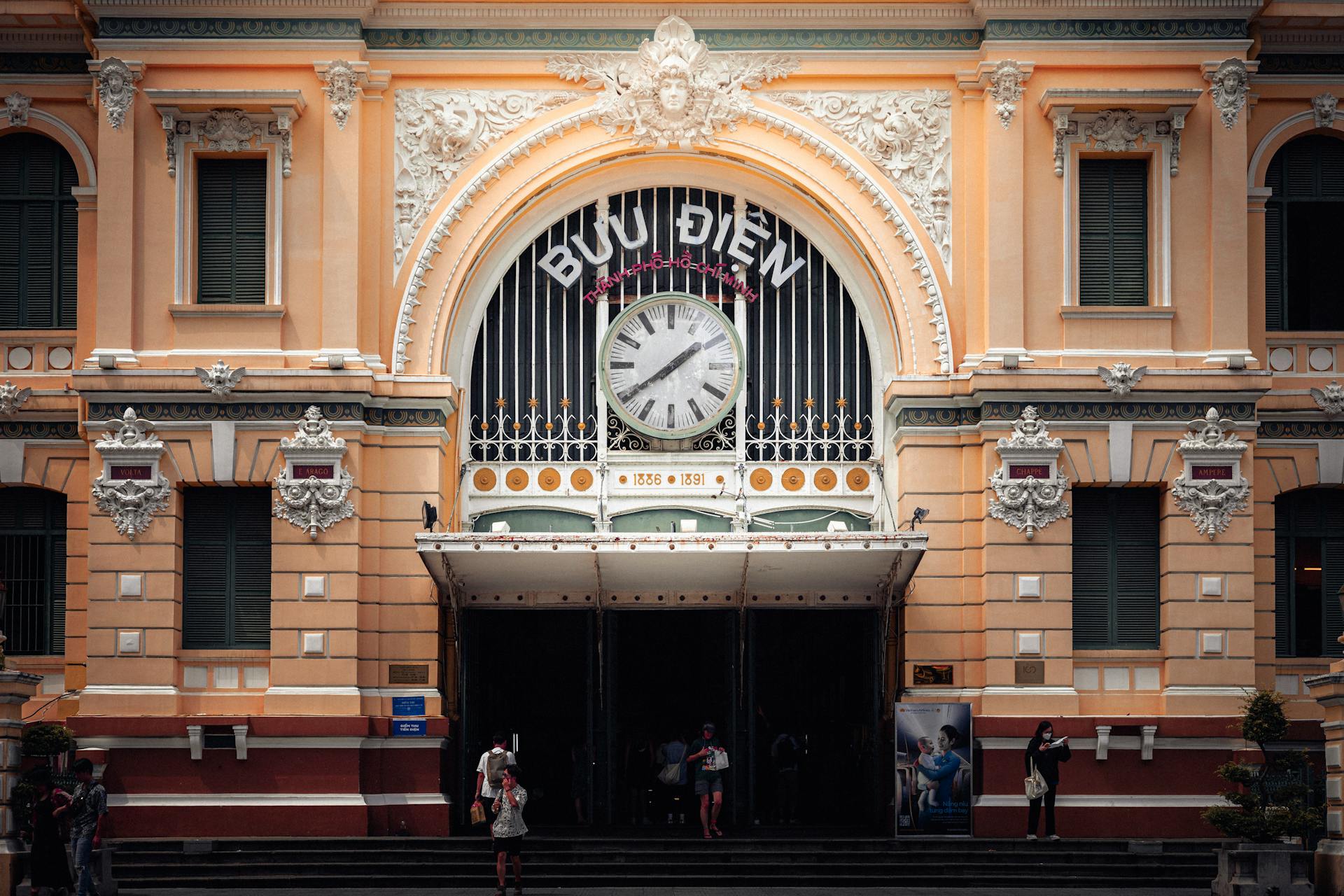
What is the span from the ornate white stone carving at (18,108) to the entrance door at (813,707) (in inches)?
644

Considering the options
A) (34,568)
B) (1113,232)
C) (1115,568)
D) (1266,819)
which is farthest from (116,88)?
(1266,819)

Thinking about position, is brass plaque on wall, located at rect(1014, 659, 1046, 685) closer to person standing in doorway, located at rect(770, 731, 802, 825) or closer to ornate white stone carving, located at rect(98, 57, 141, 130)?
person standing in doorway, located at rect(770, 731, 802, 825)

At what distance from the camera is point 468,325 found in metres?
36.8

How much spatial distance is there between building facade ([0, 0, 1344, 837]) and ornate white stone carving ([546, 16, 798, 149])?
91mm

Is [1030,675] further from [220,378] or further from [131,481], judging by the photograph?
[131,481]

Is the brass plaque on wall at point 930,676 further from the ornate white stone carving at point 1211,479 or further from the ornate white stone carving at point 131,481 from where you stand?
the ornate white stone carving at point 131,481

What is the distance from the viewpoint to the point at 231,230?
117 feet

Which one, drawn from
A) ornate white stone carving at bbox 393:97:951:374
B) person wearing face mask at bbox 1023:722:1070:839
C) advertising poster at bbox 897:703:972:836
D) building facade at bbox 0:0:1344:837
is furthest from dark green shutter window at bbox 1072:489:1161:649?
ornate white stone carving at bbox 393:97:951:374

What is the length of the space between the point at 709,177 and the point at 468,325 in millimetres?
5298

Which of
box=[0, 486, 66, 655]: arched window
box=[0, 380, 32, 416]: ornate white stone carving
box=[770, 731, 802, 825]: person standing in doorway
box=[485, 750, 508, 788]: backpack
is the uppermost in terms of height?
box=[0, 380, 32, 416]: ornate white stone carving

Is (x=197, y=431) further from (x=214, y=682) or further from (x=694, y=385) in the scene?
(x=694, y=385)

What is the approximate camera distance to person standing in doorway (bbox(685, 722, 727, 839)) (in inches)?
1355

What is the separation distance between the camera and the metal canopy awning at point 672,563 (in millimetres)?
33531

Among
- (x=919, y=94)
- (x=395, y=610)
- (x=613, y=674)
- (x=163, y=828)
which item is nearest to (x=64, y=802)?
(x=163, y=828)
